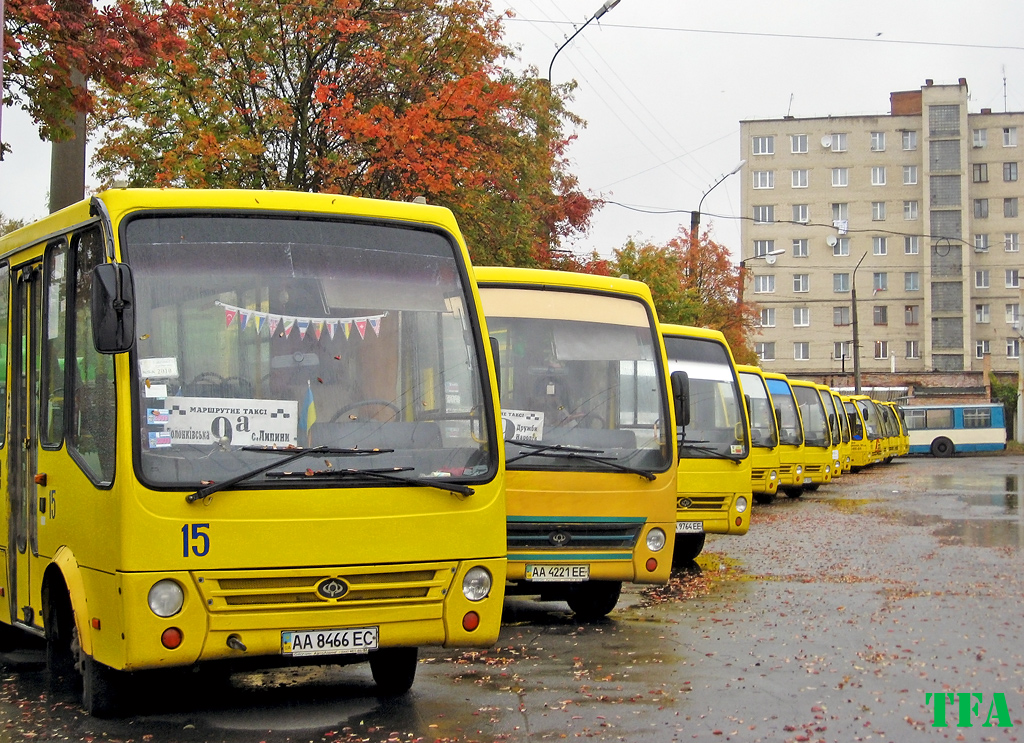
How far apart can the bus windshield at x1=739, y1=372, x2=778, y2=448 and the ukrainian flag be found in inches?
746

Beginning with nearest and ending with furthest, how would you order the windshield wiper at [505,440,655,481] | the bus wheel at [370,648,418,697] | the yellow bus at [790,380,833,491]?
the bus wheel at [370,648,418,697], the windshield wiper at [505,440,655,481], the yellow bus at [790,380,833,491]

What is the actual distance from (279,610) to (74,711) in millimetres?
1606

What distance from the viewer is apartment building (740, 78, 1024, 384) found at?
92.5 metres

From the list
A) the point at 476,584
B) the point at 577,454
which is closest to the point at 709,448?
the point at 577,454

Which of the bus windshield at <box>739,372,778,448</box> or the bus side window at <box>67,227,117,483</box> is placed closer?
the bus side window at <box>67,227,117,483</box>

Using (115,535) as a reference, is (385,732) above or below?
below

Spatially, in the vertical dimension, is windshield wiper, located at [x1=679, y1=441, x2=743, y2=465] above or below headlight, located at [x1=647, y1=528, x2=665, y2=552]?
above

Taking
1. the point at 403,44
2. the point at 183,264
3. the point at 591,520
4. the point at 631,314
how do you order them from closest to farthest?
the point at 183,264 < the point at 591,520 < the point at 631,314 < the point at 403,44

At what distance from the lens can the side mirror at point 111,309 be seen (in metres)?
6.66

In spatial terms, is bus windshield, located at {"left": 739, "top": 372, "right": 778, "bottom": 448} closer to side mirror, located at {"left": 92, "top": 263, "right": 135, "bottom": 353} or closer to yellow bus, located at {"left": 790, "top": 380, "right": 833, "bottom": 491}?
yellow bus, located at {"left": 790, "top": 380, "right": 833, "bottom": 491}

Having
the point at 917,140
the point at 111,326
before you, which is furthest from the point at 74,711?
the point at 917,140

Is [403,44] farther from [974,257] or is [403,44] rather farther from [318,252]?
[974,257]

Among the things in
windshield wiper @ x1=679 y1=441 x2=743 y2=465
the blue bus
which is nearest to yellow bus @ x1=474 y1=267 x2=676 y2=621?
windshield wiper @ x1=679 y1=441 x2=743 y2=465

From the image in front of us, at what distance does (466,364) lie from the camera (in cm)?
774
